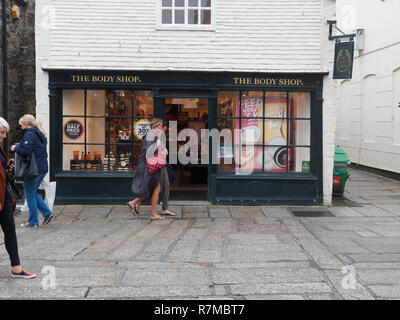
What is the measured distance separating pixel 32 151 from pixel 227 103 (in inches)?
173

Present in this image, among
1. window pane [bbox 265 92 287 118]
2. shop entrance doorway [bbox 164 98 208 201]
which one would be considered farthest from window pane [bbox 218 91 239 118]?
shop entrance doorway [bbox 164 98 208 201]

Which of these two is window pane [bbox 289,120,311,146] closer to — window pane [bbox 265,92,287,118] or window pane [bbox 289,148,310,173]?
window pane [bbox 289,148,310,173]

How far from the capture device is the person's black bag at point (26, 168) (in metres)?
7.80

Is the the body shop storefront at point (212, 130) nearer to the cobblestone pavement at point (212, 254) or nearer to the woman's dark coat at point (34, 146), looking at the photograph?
the cobblestone pavement at point (212, 254)

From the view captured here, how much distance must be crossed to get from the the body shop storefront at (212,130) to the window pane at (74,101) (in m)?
0.02

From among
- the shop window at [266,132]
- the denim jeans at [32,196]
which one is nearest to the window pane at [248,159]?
the shop window at [266,132]

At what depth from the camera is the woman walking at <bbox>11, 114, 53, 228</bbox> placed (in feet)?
25.8

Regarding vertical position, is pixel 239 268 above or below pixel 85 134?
below

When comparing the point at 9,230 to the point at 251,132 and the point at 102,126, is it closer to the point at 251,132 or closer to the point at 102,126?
the point at 102,126

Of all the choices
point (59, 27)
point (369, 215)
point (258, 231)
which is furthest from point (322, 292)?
point (59, 27)

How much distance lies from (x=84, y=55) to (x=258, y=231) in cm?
531

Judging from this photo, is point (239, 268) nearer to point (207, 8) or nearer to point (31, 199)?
point (31, 199)

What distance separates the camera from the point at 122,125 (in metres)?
10.5

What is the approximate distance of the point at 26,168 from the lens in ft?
25.7
